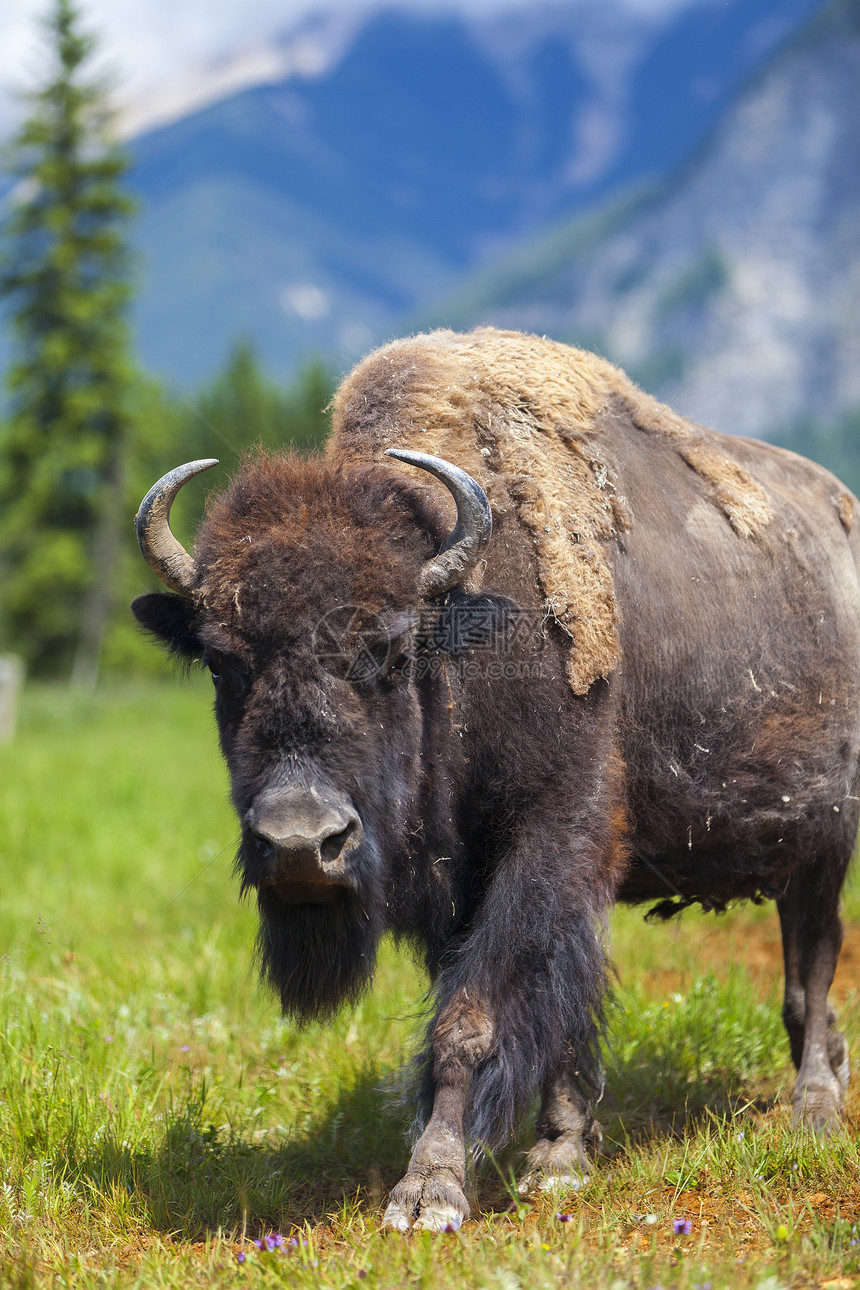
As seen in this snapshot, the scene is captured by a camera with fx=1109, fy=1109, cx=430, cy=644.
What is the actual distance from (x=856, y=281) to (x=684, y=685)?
17350cm

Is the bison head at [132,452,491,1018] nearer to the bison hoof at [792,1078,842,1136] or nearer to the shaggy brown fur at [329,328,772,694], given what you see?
the shaggy brown fur at [329,328,772,694]

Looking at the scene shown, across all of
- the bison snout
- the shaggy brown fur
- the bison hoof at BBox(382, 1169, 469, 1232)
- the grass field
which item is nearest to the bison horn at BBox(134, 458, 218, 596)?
the shaggy brown fur

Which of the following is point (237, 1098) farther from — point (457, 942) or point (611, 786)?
point (611, 786)

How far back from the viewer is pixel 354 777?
3.21 m

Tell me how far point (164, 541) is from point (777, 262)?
610 ft

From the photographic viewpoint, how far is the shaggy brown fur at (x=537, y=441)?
3.79 metres

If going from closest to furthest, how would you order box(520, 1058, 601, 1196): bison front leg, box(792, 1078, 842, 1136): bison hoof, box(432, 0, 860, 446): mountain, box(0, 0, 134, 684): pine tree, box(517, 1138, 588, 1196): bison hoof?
box(517, 1138, 588, 1196): bison hoof, box(520, 1058, 601, 1196): bison front leg, box(792, 1078, 842, 1136): bison hoof, box(0, 0, 134, 684): pine tree, box(432, 0, 860, 446): mountain

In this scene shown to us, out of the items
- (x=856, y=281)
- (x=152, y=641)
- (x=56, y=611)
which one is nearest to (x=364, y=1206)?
(x=152, y=641)

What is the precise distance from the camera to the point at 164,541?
3.64 metres

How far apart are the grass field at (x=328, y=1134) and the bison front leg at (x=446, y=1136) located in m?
0.11

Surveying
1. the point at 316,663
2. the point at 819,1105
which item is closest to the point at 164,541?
the point at 316,663

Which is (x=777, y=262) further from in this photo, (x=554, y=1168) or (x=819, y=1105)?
(x=554, y=1168)

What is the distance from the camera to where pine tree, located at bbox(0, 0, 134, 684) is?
30.7 m

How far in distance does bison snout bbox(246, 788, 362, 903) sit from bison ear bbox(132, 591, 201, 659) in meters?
0.87
